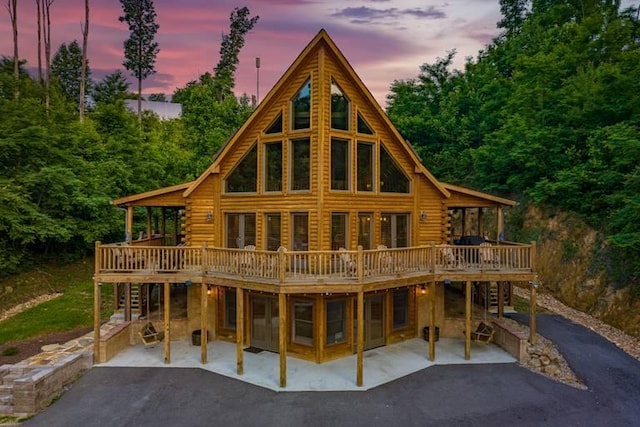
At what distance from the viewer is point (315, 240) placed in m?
13.0

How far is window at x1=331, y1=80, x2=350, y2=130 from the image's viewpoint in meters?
13.4

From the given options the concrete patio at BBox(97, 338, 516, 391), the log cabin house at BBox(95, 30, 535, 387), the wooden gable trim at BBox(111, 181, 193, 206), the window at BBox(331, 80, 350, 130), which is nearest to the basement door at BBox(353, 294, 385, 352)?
the log cabin house at BBox(95, 30, 535, 387)

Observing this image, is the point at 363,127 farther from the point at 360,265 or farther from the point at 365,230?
the point at 360,265

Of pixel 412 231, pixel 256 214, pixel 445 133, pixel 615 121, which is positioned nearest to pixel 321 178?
pixel 256 214

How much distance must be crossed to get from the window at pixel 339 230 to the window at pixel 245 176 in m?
3.58

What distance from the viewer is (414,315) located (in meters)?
15.4

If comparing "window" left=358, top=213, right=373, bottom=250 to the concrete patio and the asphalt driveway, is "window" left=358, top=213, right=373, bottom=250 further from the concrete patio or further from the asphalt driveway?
the asphalt driveway

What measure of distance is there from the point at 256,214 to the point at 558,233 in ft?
54.3

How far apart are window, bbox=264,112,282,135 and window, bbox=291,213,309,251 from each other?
3415mm

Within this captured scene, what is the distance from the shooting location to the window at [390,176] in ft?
48.0

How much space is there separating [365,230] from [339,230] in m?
1.25

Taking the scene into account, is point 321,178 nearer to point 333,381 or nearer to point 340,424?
point 333,381

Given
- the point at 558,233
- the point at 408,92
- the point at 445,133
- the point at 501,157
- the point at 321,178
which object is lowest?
the point at 558,233

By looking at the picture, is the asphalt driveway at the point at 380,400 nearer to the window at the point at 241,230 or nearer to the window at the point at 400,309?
the window at the point at 400,309
